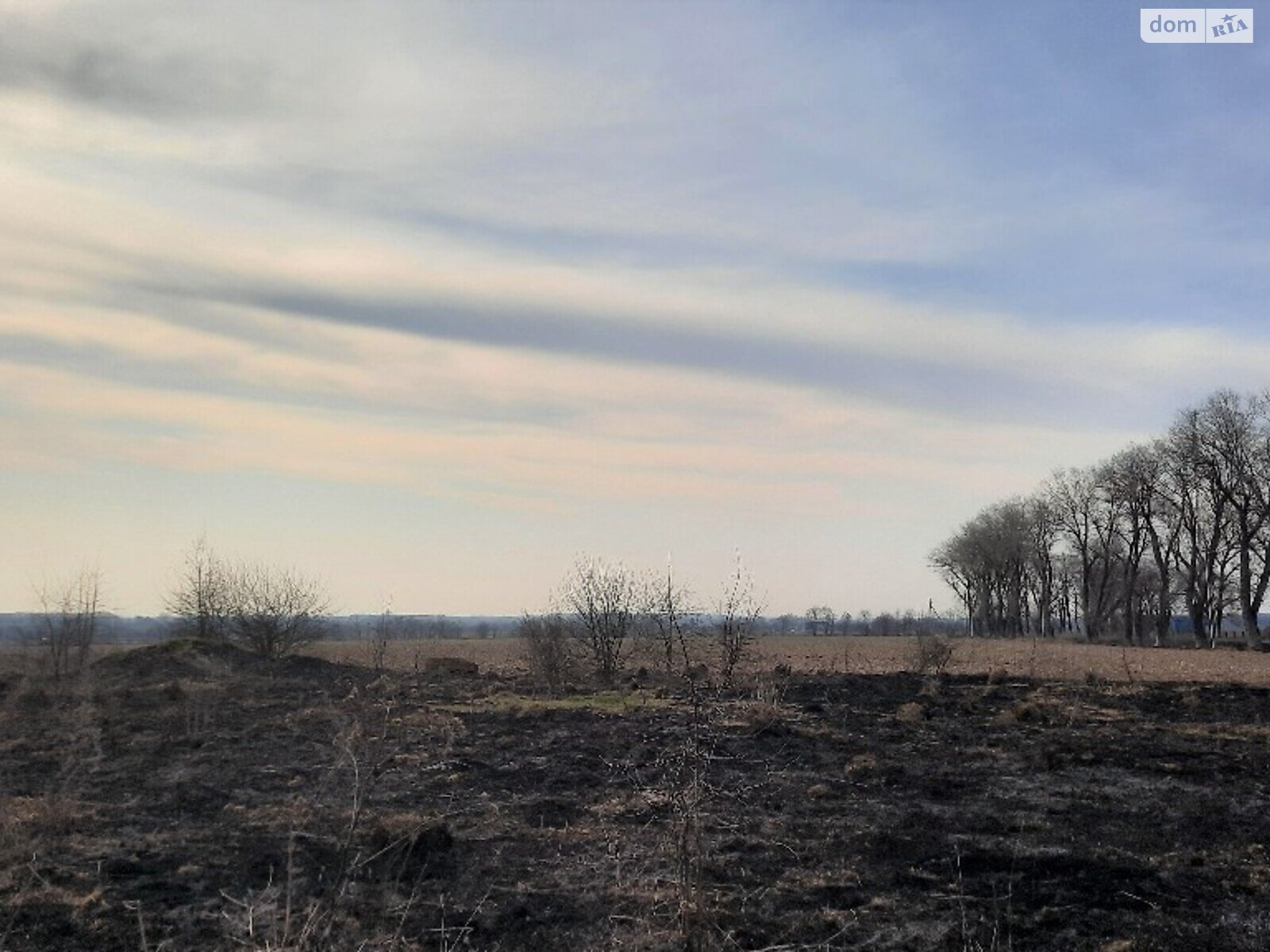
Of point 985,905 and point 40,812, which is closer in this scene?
point 985,905

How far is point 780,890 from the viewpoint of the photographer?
353 inches

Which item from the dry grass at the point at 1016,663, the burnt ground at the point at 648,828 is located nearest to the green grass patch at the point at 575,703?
the burnt ground at the point at 648,828

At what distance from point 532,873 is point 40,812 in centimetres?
554

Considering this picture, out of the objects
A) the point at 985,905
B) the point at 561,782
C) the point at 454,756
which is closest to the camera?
the point at 985,905

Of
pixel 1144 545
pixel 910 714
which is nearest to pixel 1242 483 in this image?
pixel 1144 545

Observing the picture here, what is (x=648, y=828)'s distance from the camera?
35.9 ft

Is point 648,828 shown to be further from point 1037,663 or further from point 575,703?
point 1037,663

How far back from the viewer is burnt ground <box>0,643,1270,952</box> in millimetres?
8062

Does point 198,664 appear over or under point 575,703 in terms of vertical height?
over

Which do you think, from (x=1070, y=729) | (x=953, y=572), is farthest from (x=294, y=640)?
(x=953, y=572)

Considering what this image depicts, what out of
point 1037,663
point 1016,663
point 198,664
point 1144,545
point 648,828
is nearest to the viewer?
point 648,828

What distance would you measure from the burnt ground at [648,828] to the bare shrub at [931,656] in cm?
684

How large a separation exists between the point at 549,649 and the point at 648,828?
14.4 m

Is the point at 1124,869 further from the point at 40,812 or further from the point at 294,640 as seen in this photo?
the point at 294,640
